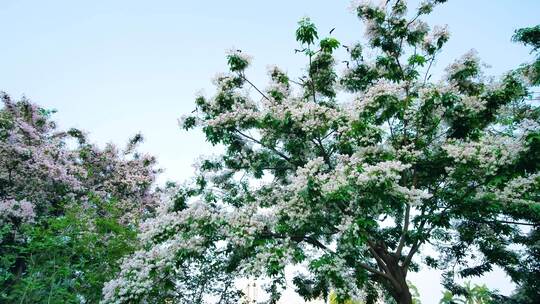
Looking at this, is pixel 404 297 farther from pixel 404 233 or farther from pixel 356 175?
pixel 356 175

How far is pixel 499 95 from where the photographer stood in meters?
9.77

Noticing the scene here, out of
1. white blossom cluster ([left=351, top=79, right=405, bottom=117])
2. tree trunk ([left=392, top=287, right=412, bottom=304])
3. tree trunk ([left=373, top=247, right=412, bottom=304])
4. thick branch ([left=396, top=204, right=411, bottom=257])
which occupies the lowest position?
tree trunk ([left=392, top=287, right=412, bottom=304])

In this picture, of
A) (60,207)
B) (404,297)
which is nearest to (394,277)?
(404,297)

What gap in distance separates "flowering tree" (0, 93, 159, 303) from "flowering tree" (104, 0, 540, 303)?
1900 millimetres

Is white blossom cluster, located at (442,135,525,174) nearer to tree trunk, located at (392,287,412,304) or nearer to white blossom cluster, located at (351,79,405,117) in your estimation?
white blossom cluster, located at (351,79,405,117)

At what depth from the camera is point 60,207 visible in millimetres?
14922

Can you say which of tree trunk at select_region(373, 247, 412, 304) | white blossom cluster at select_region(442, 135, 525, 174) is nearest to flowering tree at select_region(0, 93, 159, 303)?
tree trunk at select_region(373, 247, 412, 304)

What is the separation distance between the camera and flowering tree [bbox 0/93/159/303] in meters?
10.1

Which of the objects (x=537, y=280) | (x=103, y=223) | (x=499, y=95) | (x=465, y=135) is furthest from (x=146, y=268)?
(x=537, y=280)

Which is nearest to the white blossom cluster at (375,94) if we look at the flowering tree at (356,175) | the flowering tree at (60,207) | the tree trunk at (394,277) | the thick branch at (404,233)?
the flowering tree at (356,175)

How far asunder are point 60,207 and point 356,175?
39.7 ft

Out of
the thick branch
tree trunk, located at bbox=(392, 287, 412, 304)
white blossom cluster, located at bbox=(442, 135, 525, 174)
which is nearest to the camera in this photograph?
white blossom cluster, located at bbox=(442, 135, 525, 174)

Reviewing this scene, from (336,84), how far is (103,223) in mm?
8280

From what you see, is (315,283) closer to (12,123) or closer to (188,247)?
(188,247)
